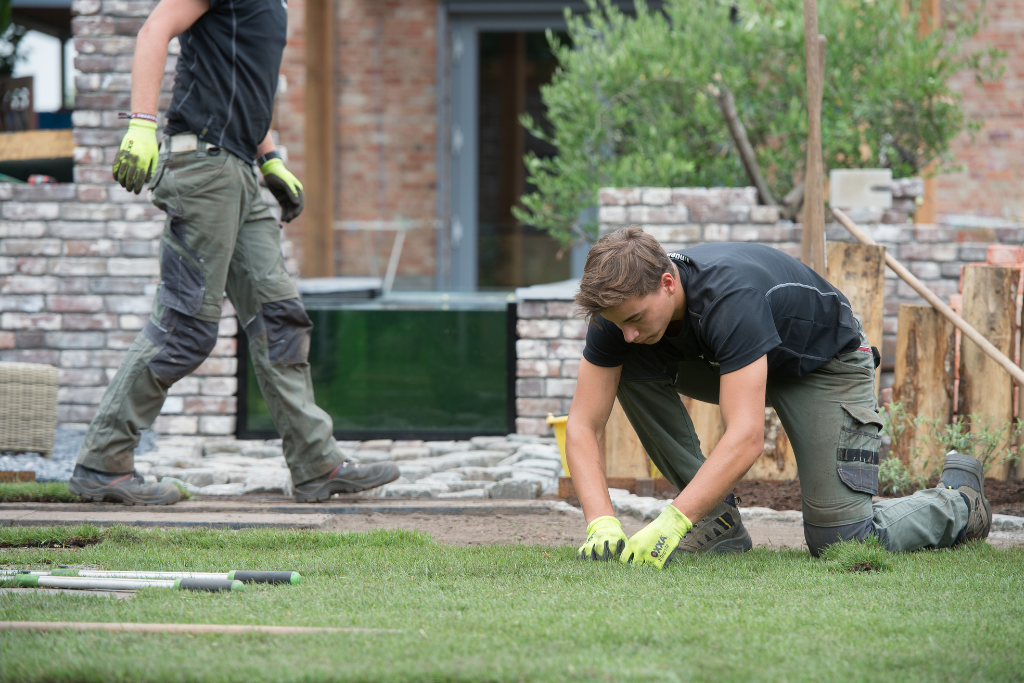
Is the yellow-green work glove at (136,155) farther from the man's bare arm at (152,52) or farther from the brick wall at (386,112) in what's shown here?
the brick wall at (386,112)

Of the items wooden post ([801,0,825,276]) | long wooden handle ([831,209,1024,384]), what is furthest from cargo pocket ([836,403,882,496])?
wooden post ([801,0,825,276])

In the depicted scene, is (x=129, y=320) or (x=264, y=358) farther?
(x=129, y=320)

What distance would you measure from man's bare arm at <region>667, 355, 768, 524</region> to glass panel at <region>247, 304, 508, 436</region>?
113 inches

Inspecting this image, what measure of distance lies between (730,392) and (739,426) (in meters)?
0.09

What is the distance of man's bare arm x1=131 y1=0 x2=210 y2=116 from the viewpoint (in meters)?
3.30

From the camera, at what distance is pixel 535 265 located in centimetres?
763

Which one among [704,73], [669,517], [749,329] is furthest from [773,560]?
[704,73]

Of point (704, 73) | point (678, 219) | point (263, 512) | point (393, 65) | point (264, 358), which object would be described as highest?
point (393, 65)

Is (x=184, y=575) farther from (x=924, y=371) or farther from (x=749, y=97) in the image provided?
(x=749, y=97)

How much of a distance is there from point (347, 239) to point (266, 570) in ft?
22.5

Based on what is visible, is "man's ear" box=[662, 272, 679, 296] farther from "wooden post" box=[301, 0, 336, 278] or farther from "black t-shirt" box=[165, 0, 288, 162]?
"wooden post" box=[301, 0, 336, 278]

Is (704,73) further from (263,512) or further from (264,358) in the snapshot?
(263,512)

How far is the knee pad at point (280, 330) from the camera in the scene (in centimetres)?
361

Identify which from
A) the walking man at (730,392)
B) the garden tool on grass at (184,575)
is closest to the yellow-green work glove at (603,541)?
the walking man at (730,392)
